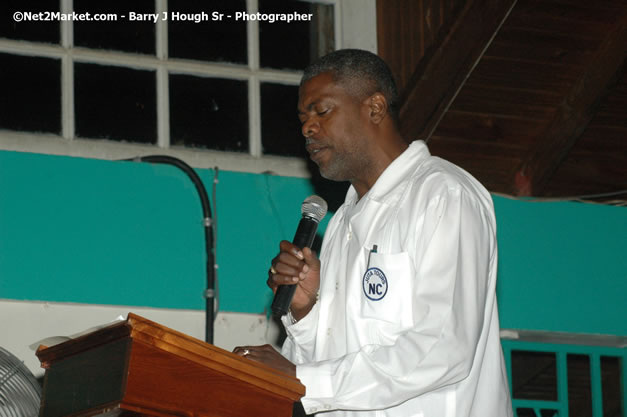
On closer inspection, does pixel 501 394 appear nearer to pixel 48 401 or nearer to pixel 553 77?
pixel 48 401

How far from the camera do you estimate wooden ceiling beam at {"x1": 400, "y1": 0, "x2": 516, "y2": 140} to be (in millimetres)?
4699

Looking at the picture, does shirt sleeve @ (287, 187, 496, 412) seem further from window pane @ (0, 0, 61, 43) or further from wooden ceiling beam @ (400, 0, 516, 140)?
window pane @ (0, 0, 61, 43)

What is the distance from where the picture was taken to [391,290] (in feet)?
8.85

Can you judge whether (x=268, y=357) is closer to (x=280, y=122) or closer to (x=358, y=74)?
(x=358, y=74)

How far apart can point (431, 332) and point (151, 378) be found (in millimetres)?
702

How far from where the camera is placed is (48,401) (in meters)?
2.30

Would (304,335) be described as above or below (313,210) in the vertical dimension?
below

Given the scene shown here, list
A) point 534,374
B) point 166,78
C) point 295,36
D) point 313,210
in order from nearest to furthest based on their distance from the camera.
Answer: point 313,210 → point 166,78 → point 295,36 → point 534,374

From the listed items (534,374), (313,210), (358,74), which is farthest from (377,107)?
(534,374)

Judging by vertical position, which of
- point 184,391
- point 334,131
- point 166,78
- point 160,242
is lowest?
point 184,391

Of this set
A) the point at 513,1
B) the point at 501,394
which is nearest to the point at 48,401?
the point at 501,394

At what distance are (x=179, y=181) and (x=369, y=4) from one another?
1.42 meters

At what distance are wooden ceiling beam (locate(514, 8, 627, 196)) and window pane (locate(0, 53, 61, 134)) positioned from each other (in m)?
2.28

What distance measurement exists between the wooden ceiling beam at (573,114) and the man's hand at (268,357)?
10.0ft
